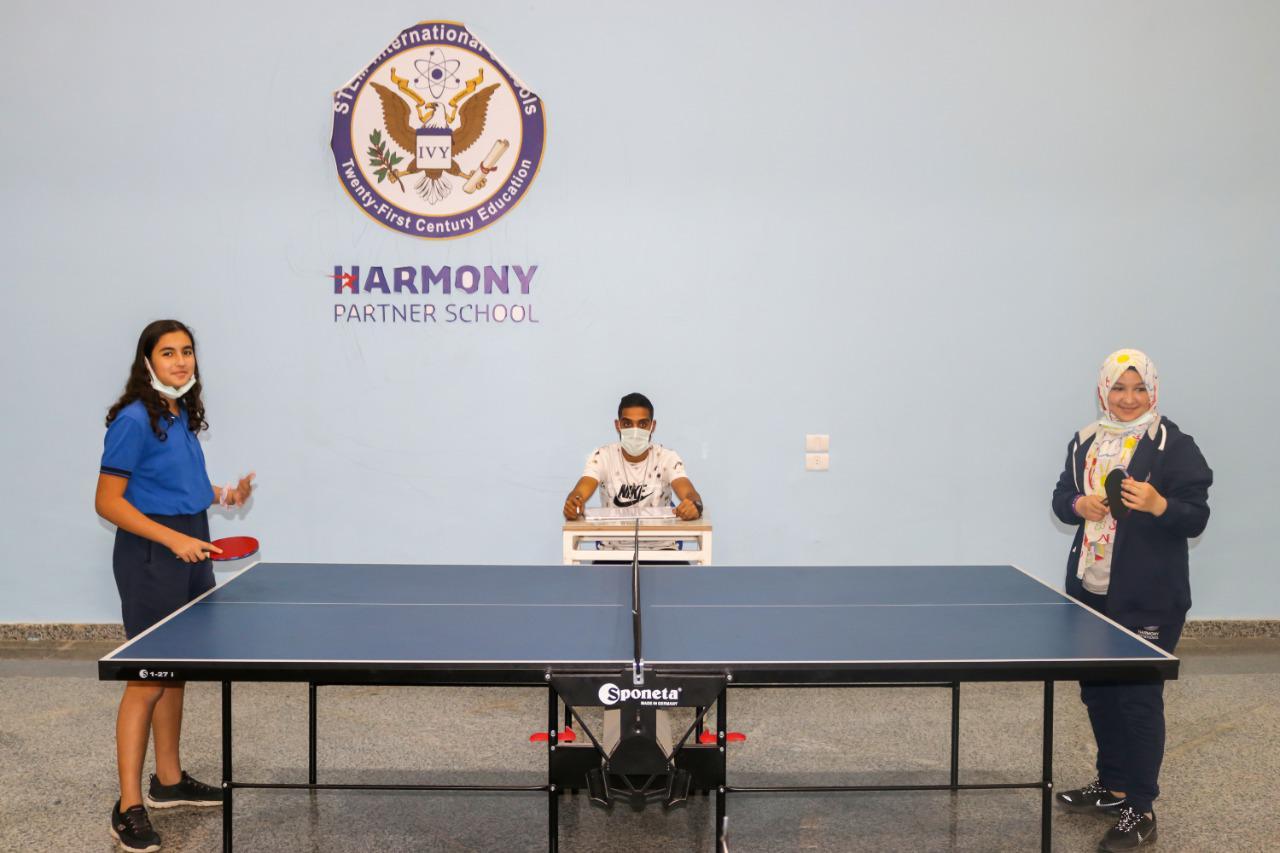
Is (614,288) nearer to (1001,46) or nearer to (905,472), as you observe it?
(905,472)

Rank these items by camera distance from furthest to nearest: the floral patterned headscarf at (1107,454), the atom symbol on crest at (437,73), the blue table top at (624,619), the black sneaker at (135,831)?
the atom symbol on crest at (437,73), the floral patterned headscarf at (1107,454), the black sneaker at (135,831), the blue table top at (624,619)

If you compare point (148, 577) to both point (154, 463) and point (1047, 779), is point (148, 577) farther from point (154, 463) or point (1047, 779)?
point (1047, 779)

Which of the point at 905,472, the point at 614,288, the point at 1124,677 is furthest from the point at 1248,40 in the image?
the point at 1124,677

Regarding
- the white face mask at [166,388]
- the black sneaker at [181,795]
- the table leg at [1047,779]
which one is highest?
the white face mask at [166,388]

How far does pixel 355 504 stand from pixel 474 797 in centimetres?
205

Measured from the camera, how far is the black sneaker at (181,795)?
338 cm

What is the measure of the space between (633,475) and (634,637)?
2.17 m

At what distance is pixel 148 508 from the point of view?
3.15m

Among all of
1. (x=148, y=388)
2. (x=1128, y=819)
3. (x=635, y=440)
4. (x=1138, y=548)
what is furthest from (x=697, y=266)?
(x=1128, y=819)

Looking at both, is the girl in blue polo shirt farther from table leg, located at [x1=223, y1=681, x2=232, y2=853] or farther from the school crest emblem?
the school crest emblem

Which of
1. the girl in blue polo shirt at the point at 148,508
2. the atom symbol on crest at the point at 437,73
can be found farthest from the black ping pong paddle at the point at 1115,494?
the atom symbol on crest at the point at 437,73

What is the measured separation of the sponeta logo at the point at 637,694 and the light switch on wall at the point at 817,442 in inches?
116

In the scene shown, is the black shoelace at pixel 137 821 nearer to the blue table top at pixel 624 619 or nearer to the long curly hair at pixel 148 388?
the blue table top at pixel 624 619

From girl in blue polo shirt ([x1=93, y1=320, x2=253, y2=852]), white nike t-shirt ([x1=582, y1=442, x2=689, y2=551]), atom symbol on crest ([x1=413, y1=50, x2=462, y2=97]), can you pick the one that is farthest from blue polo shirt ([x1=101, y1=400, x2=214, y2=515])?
atom symbol on crest ([x1=413, y1=50, x2=462, y2=97])
